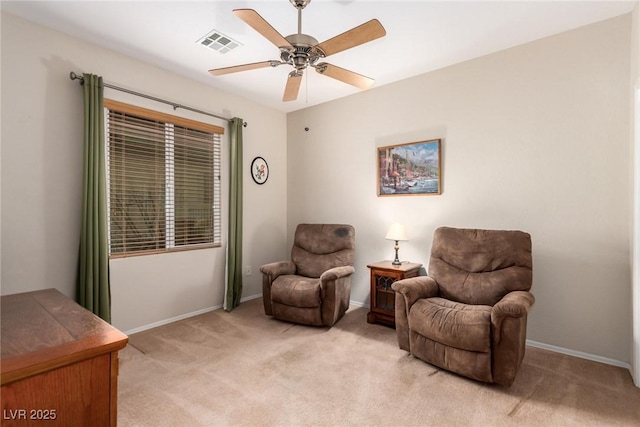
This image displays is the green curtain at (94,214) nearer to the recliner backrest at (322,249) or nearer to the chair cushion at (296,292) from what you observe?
the chair cushion at (296,292)

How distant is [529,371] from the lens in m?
2.40

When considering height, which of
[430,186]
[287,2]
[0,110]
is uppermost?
[287,2]

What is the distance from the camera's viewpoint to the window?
9.96 feet

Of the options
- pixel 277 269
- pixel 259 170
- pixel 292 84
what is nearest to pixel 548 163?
pixel 292 84

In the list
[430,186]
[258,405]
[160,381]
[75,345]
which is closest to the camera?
[75,345]

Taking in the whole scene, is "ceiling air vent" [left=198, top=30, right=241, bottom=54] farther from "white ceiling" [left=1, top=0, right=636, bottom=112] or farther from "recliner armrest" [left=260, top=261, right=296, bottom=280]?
"recliner armrest" [left=260, top=261, right=296, bottom=280]

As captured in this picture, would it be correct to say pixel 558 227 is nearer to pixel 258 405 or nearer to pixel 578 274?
pixel 578 274

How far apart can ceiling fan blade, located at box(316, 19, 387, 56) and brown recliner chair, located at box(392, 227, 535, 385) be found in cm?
178

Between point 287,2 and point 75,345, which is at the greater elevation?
point 287,2

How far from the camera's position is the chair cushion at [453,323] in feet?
7.00

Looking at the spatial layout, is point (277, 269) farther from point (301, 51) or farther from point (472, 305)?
point (301, 51)

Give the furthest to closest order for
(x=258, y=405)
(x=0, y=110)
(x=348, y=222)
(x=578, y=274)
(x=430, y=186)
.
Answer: (x=348, y=222)
(x=430, y=186)
(x=578, y=274)
(x=0, y=110)
(x=258, y=405)

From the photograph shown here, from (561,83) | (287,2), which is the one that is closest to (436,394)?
(561,83)

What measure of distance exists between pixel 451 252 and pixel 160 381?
248 centimetres
